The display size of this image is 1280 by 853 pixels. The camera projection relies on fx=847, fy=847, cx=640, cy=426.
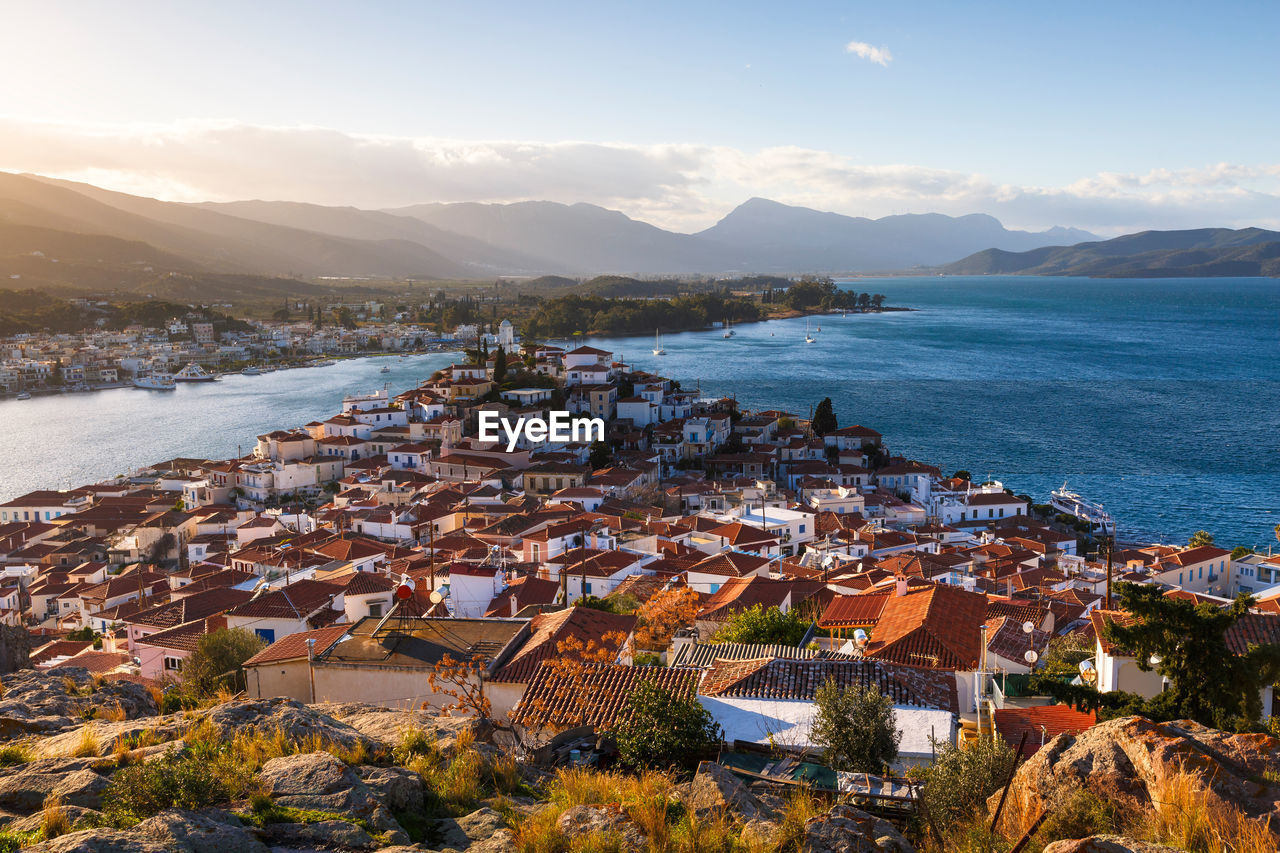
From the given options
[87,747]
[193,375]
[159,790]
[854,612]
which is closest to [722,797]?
[159,790]

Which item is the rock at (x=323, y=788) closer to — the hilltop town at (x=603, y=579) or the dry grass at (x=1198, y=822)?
the hilltop town at (x=603, y=579)

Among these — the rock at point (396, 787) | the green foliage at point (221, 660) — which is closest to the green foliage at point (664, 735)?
the rock at point (396, 787)

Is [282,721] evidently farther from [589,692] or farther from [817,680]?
[817,680]

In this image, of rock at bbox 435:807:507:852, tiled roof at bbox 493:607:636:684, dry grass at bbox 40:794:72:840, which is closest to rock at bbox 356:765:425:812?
rock at bbox 435:807:507:852

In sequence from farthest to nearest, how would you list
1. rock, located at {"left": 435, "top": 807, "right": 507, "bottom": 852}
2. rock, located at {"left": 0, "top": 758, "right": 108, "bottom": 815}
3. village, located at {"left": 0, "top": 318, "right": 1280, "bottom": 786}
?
1. village, located at {"left": 0, "top": 318, "right": 1280, "bottom": 786}
2. rock, located at {"left": 435, "top": 807, "right": 507, "bottom": 852}
3. rock, located at {"left": 0, "top": 758, "right": 108, "bottom": 815}

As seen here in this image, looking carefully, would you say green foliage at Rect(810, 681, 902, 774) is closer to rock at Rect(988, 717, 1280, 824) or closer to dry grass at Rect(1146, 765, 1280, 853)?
rock at Rect(988, 717, 1280, 824)
